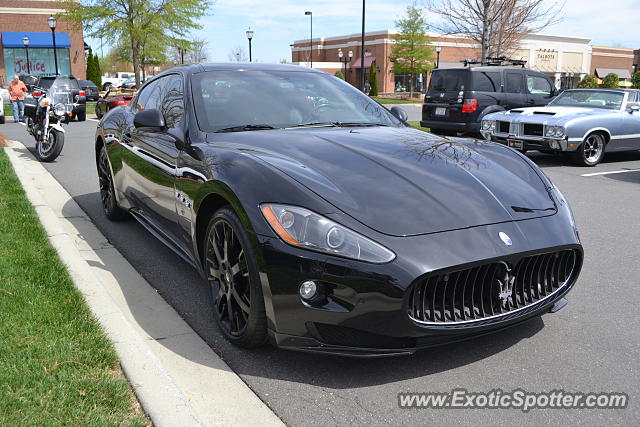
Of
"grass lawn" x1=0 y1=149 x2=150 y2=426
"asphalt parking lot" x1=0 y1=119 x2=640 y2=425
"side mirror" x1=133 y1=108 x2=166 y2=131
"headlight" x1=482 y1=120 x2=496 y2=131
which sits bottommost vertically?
"asphalt parking lot" x1=0 y1=119 x2=640 y2=425

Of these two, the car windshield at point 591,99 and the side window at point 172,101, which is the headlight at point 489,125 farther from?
the side window at point 172,101

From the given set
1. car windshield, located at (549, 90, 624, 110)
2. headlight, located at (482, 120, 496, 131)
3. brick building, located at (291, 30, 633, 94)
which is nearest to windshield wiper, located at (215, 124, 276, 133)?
headlight, located at (482, 120, 496, 131)

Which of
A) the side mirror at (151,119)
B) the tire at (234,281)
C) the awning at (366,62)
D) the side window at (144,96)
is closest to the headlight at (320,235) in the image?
the tire at (234,281)

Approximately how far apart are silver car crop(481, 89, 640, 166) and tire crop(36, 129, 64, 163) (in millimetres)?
8103

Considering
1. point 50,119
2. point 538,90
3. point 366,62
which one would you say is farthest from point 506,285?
point 366,62

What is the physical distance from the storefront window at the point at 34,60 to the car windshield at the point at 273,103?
5205 cm

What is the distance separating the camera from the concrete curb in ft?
8.80

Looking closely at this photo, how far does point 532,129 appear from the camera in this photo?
1114 centimetres

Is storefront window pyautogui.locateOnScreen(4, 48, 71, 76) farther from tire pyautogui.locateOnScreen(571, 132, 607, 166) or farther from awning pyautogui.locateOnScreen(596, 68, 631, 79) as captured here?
awning pyautogui.locateOnScreen(596, 68, 631, 79)

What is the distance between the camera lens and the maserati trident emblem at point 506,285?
2936mm

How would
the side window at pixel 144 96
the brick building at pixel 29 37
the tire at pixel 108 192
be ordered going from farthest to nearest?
the brick building at pixel 29 37 < the tire at pixel 108 192 < the side window at pixel 144 96

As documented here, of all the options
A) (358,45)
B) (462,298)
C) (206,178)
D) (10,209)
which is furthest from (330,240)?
(358,45)

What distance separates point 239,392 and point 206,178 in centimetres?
128

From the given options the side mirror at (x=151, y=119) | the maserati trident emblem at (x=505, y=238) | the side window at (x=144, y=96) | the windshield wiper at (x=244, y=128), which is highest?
the side window at (x=144, y=96)
